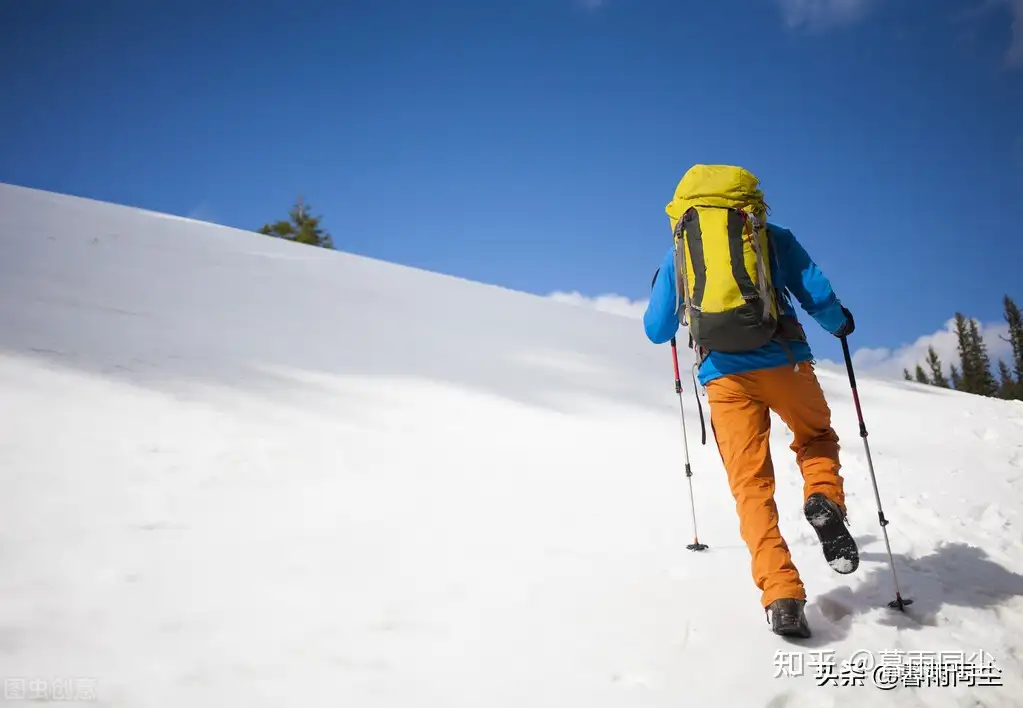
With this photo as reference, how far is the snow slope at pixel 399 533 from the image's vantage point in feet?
7.76

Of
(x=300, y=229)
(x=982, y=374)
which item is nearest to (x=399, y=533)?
(x=300, y=229)

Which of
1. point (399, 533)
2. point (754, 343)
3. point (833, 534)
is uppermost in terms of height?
point (754, 343)

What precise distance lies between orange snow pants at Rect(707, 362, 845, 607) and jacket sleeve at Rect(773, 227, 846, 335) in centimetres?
40

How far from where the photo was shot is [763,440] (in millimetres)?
3158

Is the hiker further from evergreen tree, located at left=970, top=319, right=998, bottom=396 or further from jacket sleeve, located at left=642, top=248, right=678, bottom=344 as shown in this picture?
evergreen tree, located at left=970, top=319, right=998, bottom=396

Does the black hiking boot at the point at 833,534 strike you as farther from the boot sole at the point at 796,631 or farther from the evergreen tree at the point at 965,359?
the evergreen tree at the point at 965,359

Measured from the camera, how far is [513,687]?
7.68ft

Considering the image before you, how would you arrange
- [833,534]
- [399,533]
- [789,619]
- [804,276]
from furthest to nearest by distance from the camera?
[399,533] < [804,276] < [833,534] < [789,619]

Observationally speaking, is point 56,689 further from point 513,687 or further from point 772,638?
point 772,638

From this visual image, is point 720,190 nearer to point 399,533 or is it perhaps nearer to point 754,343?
point 754,343

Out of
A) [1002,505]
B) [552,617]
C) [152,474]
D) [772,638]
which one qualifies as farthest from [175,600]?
[1002,505]

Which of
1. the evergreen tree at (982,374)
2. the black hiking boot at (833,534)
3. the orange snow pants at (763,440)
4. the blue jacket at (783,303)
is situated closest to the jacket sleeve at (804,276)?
the blue jacket at (783,303)

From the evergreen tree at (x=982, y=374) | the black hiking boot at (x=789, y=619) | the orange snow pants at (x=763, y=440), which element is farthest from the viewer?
the evergreen tree at (x=982, y=374)

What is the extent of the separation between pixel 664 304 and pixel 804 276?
2.68 feet
